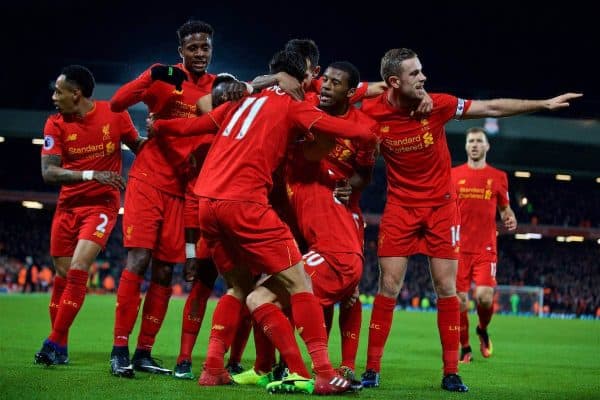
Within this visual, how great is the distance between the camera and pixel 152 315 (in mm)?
6535

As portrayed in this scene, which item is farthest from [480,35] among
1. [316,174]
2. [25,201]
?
[316,174]

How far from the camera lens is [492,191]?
10305 mm

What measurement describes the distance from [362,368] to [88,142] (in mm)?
3326

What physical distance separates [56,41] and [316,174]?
31048 mm

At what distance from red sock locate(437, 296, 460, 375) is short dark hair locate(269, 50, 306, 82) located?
2210mm

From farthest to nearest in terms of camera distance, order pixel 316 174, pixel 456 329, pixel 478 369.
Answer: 1. pixel 478 369
2. pixel 456 329
3. pixel 316 174

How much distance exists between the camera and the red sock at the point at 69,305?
6590 millimetres

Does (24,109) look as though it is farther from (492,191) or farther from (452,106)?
(452,106)

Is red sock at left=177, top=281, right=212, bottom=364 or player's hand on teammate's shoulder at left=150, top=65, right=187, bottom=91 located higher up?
player's hand on teammate's shoulder at left=150, top=65, right=187, bottom=91

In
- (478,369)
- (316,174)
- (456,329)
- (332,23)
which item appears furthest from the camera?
(332,23)

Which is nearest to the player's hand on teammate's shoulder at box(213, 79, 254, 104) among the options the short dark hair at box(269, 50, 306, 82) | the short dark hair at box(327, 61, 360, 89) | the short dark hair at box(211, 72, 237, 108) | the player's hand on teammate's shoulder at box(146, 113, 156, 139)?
the short dark hair at box(211, 72, 237, 108)

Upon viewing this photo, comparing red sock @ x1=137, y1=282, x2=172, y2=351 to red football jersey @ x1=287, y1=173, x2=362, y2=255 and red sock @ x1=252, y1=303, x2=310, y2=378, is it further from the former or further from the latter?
red sock @ x1=252, y1=303, x2=310, y2=378

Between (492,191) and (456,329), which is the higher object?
(492,191)

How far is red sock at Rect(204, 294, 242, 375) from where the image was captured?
5.36 meters
